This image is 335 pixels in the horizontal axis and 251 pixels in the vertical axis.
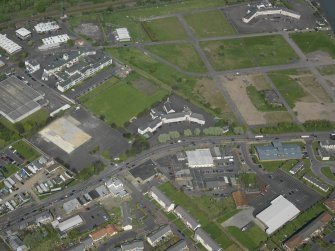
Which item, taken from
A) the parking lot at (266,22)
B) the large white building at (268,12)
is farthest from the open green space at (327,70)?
the large white building at (268,12)

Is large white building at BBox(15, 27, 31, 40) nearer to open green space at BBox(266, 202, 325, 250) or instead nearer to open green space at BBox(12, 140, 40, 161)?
open green space at BBox(12, 140, 40, 161)

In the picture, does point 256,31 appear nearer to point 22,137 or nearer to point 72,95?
point 72,95

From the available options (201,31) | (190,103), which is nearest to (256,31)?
(201,31)

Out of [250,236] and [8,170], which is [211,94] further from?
[8,170]

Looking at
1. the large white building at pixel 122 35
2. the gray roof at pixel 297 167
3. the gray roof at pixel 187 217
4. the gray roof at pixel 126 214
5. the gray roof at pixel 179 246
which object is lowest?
the gray roof at pixel 297 167

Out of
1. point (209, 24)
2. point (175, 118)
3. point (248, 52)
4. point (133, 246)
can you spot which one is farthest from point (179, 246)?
point (209, 24)

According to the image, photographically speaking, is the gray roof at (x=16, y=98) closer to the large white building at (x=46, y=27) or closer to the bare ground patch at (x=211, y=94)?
the large white building at (x=46, y=27)

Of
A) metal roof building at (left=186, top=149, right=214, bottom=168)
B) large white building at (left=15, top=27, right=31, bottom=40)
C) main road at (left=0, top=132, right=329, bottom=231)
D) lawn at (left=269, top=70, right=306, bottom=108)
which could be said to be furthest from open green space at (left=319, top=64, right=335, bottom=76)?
large white building at (left=15, top=27, right=31, bottom=40)
